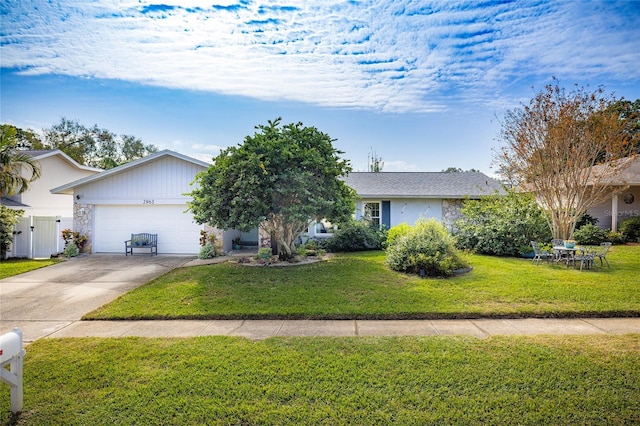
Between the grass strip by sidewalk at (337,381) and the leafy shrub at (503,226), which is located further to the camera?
the leafy shrub at (503,226)

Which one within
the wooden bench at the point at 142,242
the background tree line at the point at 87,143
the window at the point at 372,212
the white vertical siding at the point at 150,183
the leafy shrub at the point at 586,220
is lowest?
the wooden bench at the point at 142,242

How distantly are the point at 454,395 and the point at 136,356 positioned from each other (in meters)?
3.94

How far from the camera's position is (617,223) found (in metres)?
17.8

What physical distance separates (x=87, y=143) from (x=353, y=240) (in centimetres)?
3396

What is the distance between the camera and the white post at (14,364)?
9.84ft

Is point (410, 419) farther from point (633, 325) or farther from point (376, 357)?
point (633, 325)

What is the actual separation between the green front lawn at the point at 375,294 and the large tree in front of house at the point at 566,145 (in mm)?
3355

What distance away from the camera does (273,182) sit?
33.2 ft

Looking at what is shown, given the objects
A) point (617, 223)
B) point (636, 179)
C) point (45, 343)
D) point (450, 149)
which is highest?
point (450, 149)

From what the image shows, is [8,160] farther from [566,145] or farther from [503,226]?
[566,145]

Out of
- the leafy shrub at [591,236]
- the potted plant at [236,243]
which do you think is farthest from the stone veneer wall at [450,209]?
the potted plant at [236,243]

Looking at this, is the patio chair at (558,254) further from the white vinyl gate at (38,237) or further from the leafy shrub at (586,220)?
the white vinyl gate at (38,237)

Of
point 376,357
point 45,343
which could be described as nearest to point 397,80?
point 376,357

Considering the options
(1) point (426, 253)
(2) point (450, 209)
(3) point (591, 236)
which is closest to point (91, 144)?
(2) point (450, 209)
